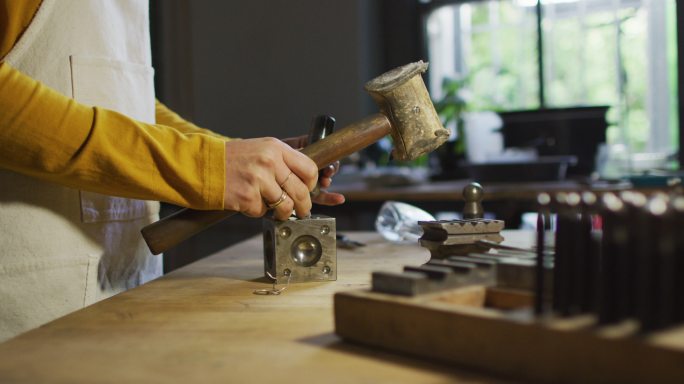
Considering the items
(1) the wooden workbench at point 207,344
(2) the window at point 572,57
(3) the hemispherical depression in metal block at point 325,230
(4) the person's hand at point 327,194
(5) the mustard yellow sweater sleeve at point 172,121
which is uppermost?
(2) the window at point 572,57

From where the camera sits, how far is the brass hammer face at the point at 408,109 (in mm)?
1261

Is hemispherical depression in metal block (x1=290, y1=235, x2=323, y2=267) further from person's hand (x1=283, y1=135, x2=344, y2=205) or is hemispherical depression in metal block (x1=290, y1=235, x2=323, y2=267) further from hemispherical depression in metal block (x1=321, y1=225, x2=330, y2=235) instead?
person's hand (x1=283, y1=135, x2=344, y2=205)

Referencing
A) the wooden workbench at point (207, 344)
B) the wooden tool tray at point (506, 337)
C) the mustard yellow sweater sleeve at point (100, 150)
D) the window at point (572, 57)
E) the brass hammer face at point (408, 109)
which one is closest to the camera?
the wooden tool tray at point (506, 337)

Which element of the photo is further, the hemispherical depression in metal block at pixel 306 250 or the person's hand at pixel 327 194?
the person's hand at pixel 327 194

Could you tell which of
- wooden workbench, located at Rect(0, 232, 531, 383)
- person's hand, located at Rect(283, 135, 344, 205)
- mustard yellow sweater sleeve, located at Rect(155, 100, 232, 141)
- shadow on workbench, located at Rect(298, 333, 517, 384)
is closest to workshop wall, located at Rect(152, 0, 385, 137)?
mustard yellow sweater sleeve, located at Rect(155, 100, 232, 141)

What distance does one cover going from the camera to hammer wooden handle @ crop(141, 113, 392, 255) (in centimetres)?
124

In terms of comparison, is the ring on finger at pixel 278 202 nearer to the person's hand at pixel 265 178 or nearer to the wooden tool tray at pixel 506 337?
the person's hand at pixel 265 178

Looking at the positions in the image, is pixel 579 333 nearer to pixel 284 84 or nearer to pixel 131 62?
pixel 131 62

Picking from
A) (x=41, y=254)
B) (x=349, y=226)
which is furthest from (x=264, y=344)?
(x=349, y=226)

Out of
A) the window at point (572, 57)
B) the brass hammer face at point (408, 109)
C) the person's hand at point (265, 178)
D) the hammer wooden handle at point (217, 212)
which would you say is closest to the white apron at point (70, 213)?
the hammer wooden handle at point (217, 212)

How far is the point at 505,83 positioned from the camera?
16.5ft

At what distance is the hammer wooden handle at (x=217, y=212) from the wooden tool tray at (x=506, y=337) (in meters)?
0.52

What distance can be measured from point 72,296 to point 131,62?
1.53 feet

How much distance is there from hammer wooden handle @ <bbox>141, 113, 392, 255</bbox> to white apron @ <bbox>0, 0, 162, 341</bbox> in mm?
122
